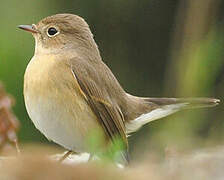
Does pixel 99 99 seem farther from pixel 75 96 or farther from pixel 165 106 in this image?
pixel 165 106

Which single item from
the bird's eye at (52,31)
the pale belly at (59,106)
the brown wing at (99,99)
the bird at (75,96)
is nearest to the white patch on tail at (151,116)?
the bird at (75,96)

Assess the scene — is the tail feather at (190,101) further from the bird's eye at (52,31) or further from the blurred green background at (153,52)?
the bird's eye at (52,31)

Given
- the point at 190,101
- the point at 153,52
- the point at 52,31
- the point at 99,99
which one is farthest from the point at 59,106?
the point at 153,52

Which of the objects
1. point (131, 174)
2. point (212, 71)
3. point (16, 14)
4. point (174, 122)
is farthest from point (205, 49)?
point (16, 14)

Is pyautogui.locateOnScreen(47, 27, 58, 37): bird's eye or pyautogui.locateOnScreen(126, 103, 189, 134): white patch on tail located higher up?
pyautogui.locateOnScreen(47, 27, 58, 37): bird's eye

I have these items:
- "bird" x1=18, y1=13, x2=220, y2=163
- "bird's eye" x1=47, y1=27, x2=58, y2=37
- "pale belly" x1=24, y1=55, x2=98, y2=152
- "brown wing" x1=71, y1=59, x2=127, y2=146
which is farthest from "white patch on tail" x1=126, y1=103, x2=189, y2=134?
"bird's eye" x1=47, y1=27, x2=58, y2=37

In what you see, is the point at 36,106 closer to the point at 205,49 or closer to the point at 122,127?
the point at 122,127

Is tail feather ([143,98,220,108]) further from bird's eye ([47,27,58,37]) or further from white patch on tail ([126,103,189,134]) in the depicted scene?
bird's eye ([47,27,58,37])
